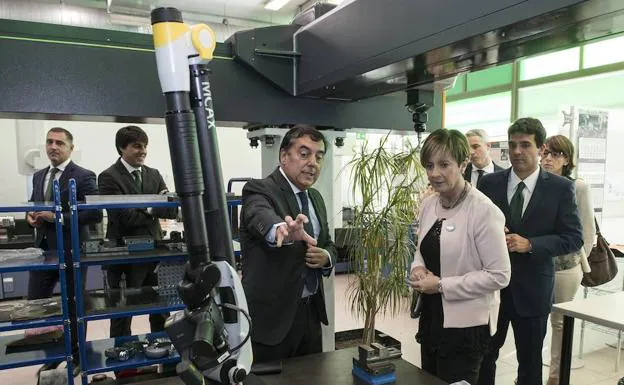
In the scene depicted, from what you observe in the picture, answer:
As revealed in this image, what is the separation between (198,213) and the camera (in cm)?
83

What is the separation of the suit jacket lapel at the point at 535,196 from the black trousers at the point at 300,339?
106 centimetres

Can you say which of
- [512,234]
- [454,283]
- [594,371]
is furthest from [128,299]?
[594,371]

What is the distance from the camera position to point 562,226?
1976mm

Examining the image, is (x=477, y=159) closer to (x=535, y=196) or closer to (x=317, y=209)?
(x=535, y=196)

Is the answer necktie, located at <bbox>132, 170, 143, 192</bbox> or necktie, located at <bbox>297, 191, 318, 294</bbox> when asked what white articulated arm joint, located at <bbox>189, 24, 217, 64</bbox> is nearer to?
necktie, located at <bbox>297, 191, 318, 294</bbox>

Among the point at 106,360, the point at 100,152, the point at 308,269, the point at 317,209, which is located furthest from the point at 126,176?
the point at 100,152

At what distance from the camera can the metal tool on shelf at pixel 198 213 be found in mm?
806

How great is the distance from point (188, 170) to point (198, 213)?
0.09 metres

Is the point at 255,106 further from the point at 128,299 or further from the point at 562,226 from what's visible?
the point at 128,299

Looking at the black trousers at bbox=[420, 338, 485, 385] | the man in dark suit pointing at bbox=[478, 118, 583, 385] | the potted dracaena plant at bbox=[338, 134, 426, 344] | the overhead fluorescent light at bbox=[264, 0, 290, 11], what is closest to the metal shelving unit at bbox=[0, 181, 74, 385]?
the potted dracaena plant at bbox=[338, 134, 426, 344]

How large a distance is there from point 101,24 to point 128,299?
11.4 ft

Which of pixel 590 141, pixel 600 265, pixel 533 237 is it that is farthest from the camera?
pixel 590 141

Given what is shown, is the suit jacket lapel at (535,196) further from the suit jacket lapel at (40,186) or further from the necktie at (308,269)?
the suit jacket lapel at (40,186)

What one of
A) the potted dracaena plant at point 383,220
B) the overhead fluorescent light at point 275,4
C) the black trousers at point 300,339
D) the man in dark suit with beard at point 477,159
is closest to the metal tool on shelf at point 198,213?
the black trousers at point 300,339
